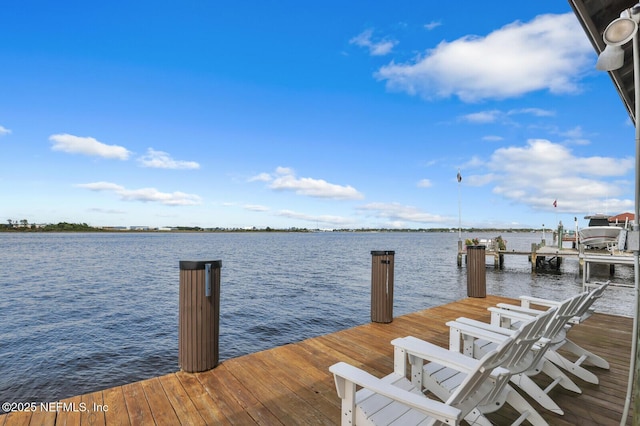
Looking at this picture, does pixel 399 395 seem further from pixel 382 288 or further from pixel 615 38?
pixel 382 288

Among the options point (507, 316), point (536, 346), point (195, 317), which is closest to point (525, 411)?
point (536, 346)

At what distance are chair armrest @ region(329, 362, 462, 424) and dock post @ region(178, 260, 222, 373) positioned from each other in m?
1.87

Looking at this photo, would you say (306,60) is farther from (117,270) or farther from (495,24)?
(117,270)

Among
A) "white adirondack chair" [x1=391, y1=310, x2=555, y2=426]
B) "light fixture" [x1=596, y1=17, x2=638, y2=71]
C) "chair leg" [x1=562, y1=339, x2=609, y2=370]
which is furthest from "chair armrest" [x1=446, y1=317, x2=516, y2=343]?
"light fixture" [x1=596, y1=17, x2=638, y2=71]

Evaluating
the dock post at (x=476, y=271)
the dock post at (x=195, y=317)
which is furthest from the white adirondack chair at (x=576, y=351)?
the dock post at (x=195, y=317)

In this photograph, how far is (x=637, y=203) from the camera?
A: 1902 millimetres

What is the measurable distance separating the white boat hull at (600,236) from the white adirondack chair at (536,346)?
80.3ft

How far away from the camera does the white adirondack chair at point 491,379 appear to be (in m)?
2.07

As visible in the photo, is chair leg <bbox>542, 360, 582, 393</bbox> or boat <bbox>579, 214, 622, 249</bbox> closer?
chair leg <bbox>542, 360, 582, 393</bbox>

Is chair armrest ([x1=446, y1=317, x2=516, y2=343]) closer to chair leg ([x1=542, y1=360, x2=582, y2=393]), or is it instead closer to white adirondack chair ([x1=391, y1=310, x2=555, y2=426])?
white adirondack chair ([x1=391, y1=310, x2=555, y2=426])

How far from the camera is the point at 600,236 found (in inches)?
867

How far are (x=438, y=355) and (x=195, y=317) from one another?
2402 mm

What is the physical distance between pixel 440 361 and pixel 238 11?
584 inches

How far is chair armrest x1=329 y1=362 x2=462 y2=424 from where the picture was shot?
1526 millimetres
